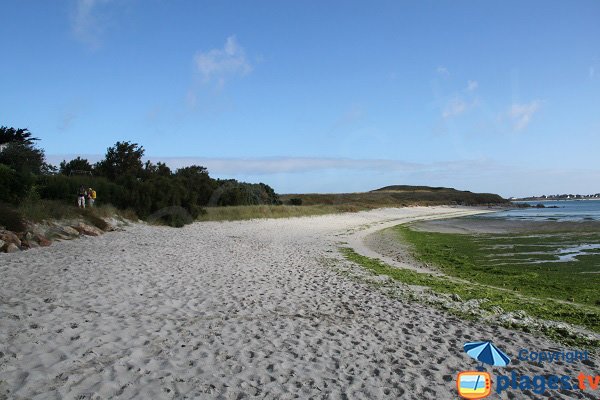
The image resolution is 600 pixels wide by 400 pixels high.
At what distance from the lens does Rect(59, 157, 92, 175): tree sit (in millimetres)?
39219

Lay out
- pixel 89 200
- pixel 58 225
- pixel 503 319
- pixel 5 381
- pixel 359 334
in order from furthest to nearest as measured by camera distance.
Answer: pixel 89 200 < pixel 58 225 < pixel 503 319 < pixel 359 334 < pixel 5 381

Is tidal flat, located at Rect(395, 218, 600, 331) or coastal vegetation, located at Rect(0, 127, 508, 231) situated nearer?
tidal flat, located at Rect(395, 218, 600, 331)

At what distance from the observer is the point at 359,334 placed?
6.75 metres

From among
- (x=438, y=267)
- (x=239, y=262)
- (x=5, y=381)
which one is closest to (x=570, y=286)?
(x=438, y=267)

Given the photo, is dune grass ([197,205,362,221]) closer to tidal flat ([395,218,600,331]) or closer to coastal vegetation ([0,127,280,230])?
coastal vegetation ([0,127,280,230])

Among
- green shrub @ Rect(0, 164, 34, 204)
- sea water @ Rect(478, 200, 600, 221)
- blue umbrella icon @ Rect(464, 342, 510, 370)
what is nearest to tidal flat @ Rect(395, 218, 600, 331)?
blue umbrella icon @ Rect(464, 342, 510, 370)

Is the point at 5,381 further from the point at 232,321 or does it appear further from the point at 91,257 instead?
the point at 91,257

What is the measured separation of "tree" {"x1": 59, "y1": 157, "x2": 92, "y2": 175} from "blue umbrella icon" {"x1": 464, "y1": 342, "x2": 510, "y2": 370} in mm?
41206

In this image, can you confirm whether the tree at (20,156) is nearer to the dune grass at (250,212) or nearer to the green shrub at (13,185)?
the green shrub at (13,185)

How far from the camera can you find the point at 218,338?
6289 millimetres

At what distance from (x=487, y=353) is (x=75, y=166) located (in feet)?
139

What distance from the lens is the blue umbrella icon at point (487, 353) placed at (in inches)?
225

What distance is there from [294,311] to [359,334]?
1637 mm

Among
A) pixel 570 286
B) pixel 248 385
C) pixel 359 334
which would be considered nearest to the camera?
pixel 248 385
